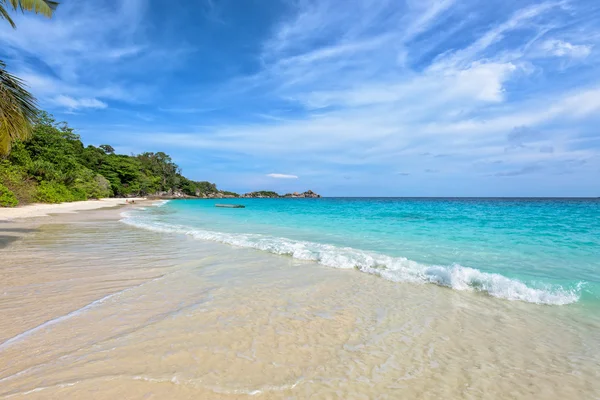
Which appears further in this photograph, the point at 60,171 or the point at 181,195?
the point at 181,195

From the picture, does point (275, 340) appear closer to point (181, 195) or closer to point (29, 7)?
point (29, 7)

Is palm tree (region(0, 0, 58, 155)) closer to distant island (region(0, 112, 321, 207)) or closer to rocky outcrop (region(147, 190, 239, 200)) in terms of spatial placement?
distant island (region(0, 112, 321, 207))

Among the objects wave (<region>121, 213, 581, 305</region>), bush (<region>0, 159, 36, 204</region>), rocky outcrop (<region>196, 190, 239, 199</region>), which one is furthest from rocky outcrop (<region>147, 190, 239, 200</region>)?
wave (<region>121, 213, 581, 305</region>)

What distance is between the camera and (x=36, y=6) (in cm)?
1010

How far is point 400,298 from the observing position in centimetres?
582

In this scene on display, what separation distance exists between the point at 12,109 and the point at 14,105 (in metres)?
0.15

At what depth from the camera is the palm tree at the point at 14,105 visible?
28.6 feet

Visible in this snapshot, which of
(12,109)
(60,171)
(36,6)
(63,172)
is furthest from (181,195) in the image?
(12,109)

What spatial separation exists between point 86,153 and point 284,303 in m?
82.9

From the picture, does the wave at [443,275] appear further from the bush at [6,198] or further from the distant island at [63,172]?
the bush at [6,198]

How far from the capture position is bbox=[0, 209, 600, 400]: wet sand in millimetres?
2898

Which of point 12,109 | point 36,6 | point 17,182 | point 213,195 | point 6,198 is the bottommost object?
point 213,195

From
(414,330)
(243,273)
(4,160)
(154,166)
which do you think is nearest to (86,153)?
(154,166)

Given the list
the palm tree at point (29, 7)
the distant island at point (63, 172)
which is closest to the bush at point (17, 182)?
the distant island at point (63, 172)
